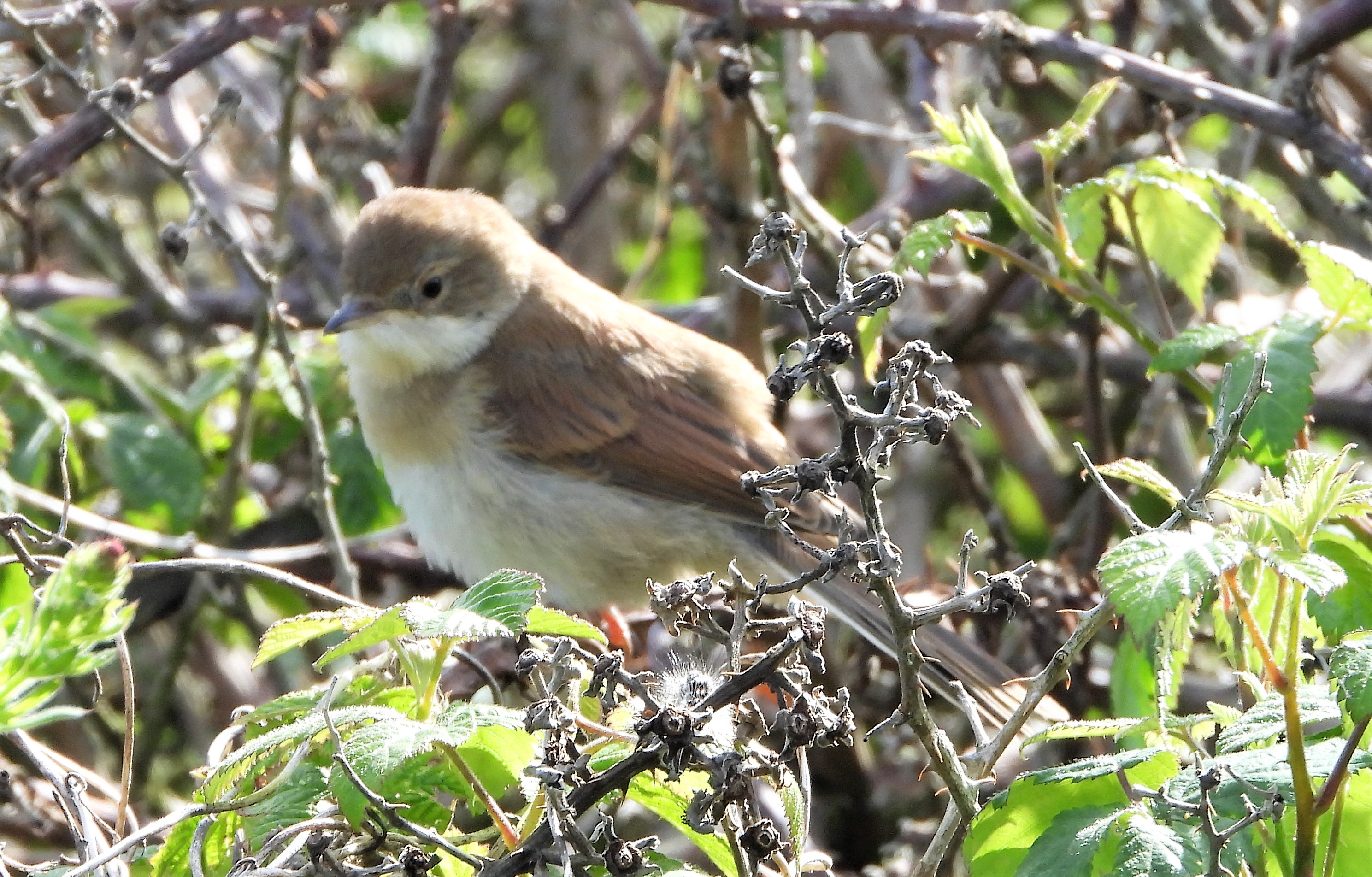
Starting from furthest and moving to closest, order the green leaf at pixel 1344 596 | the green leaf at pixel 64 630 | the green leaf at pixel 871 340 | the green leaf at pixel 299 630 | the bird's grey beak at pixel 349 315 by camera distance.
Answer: the bird's grey beak at pixel 349 315
the green leaf at pixel 871 340
the green leaf at pixel 1344 596
the green leaf at pixel 299 630
the green leaf at pixel 64 630

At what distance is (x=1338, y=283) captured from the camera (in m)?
2.40

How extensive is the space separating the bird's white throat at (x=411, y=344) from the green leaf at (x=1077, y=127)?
86.2 inches

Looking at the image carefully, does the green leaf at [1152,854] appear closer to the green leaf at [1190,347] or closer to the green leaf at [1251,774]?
the green leaf at [1251,774]

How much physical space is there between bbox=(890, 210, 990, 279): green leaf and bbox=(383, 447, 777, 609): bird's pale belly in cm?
168

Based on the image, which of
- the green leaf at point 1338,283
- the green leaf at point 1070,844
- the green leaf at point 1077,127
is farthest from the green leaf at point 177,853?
the green leaf at point 1338,283

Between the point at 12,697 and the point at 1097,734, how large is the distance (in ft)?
4.28

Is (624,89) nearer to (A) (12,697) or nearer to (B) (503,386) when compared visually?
(B) (503,386)

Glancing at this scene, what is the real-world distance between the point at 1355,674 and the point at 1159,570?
251 millimetres

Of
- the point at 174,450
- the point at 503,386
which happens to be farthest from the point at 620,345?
the point at 174,450

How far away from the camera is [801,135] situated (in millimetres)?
4664

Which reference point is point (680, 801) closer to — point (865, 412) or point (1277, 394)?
point (865, 412)

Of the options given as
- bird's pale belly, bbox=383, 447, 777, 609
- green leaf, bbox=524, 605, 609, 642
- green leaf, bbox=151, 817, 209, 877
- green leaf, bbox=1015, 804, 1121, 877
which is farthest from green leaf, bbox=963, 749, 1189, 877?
bird's pale belly, bbox=383, 447, 777, 609

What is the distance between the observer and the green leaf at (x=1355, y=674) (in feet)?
5.00

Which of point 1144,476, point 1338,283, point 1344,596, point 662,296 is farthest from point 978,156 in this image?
point 662,296
